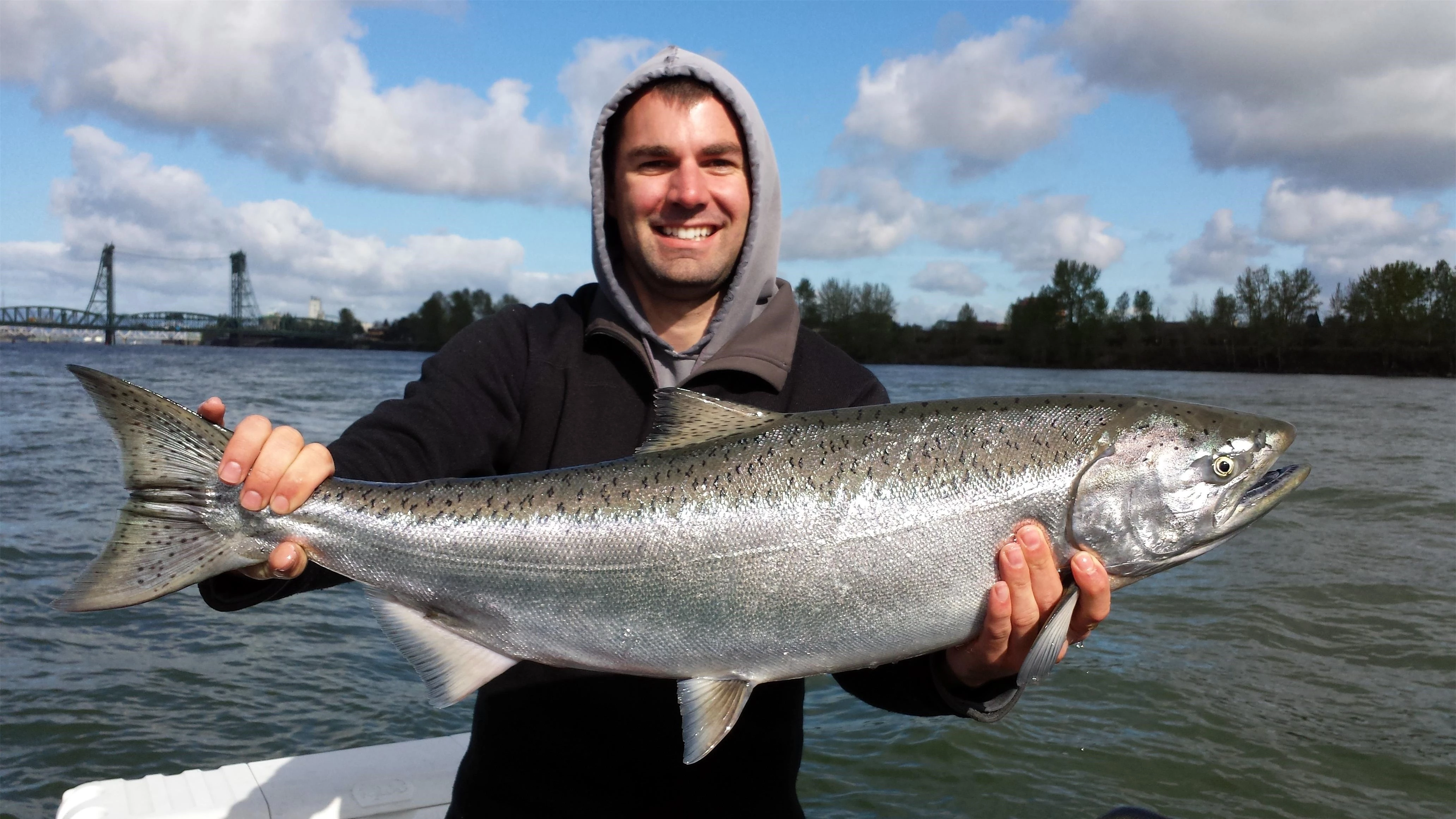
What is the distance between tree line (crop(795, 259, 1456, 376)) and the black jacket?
312ft

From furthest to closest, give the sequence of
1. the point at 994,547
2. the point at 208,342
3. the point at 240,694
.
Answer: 1. the point at 208,342
2. the point at 240,694
3. the point at 994,547

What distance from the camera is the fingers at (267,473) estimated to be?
2.74 meters

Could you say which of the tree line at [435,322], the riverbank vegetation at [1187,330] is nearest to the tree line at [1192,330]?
the riverbank vegetation at [1187,330]

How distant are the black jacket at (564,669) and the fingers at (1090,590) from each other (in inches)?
17.8

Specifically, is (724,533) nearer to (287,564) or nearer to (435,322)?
(287,564)

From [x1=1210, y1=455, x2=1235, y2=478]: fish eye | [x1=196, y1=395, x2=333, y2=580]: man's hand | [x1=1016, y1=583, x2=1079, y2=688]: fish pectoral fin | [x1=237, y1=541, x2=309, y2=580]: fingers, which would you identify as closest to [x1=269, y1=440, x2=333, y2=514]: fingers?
[x1=196, y1=395, x2=333, y2=580]: man's hand

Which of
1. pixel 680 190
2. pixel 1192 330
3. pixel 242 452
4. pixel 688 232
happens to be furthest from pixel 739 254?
pixel 1192 330

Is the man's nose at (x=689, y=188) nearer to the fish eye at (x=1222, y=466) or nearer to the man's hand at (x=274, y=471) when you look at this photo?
the man's hand at (x=274, y=471)

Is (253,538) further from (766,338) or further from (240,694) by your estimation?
(240,694)

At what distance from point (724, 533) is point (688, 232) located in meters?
1.10

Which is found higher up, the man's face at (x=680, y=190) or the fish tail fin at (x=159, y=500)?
the man's face at (x=680, y=190)

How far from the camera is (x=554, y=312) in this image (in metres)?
3.60

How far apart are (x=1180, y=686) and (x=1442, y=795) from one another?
2473 mm

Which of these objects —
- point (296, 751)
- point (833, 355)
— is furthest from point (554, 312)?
point (296, 751)
